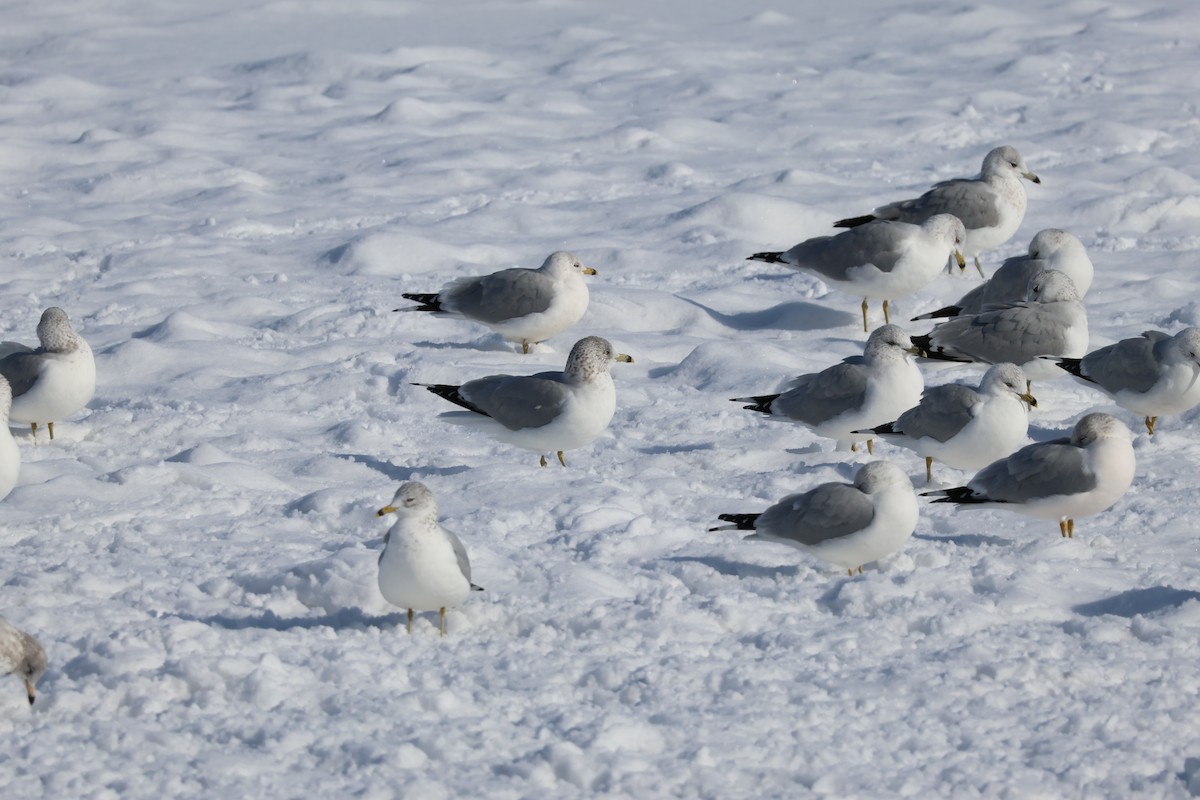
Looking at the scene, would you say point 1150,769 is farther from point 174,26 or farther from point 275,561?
point 174,26

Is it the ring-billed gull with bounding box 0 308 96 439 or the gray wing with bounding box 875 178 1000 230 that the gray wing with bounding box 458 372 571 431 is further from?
the gray wing with bounding box 875 178 1000 230

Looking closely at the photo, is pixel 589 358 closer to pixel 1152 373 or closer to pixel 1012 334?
pixel 1012 334

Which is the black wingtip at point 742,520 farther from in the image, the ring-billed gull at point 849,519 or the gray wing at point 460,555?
the gray wing at point 460,555

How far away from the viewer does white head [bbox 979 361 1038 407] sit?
23.5 feet

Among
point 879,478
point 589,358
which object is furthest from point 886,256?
point 879,478

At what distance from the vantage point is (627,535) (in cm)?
639

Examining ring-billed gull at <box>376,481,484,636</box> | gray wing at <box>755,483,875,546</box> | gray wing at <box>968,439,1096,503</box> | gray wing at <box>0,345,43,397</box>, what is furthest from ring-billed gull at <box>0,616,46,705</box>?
gray wing at <box>968,439,1096,503</box>

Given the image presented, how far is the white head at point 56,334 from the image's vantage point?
771cm

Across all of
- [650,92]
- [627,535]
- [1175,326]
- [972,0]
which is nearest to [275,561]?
[627,535]

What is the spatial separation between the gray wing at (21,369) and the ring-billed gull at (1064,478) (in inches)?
175

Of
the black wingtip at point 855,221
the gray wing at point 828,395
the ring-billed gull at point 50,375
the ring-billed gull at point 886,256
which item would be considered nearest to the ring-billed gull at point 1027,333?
the ring-billed gull at point 886,256

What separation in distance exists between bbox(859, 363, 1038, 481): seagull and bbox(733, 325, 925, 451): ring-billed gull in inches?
10.7

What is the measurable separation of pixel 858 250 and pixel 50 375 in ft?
16.8

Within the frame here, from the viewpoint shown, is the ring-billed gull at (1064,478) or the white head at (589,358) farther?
the white head at (589,358)
